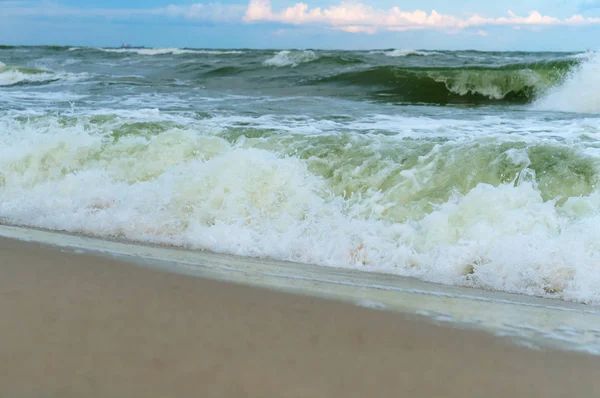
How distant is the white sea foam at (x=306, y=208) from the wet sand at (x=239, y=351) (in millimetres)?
1082

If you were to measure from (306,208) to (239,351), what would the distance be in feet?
7.43

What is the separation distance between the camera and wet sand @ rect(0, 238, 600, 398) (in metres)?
1.82

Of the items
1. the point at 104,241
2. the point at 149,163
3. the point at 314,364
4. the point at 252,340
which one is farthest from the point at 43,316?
the point at 149,163

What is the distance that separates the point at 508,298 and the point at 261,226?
1.74 meters

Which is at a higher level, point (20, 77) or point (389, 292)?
point (20, 77)

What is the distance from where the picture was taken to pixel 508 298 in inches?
117

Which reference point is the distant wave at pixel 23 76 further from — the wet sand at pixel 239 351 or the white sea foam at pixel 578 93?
the wet sand at pixel 239 351

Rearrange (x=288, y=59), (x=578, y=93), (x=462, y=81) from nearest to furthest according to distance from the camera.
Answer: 1. (x=578, y=93)
2. (x=462, y=81)
3. (x=288, y=59)

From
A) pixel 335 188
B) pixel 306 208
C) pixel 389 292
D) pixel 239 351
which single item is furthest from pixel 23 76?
pixel 239 351

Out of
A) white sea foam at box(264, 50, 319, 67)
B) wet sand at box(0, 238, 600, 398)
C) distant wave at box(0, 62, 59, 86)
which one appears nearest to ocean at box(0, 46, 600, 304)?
wet sand at box(0, 238, 600, 398)

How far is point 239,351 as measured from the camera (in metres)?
2.04

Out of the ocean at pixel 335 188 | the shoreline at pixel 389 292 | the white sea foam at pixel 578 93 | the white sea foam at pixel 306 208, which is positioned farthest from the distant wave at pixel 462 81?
the shoreline at pixel 389 292

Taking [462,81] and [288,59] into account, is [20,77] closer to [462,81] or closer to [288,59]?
[288,59]

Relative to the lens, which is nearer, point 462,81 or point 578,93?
point 578,93
